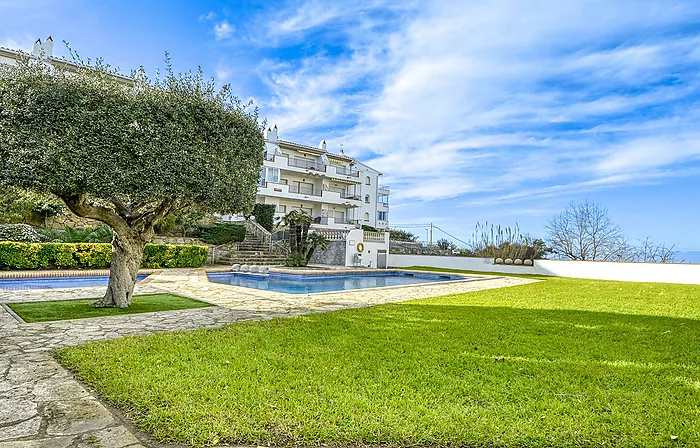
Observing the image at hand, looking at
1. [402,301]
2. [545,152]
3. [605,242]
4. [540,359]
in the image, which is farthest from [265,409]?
[605,242]

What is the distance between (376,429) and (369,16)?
40.7 feet

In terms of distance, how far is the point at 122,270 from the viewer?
800 cm

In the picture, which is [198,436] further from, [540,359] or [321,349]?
[540,359]

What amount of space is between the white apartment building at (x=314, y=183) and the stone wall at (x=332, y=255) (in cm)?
1062

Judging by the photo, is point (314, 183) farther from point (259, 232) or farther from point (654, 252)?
point (654, 252)

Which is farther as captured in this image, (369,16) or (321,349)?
(369,16)

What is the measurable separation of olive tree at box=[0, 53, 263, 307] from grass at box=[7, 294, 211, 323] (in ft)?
1.28

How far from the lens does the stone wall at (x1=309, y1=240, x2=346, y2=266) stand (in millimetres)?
23859

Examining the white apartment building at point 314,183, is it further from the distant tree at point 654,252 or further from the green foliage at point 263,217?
the distant tree at point 654,252

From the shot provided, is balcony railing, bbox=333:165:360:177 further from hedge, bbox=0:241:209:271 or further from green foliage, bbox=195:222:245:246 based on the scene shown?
hedge, bbox=0:241:209:271

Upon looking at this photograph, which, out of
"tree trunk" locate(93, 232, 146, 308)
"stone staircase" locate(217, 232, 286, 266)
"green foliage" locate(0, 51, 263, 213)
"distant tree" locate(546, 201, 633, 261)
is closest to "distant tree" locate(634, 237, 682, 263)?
"distant tree" locate(546, 201, 633, 261)

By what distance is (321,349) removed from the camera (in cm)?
496

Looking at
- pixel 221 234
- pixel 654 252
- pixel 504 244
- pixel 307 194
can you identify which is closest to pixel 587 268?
pixel 504 244

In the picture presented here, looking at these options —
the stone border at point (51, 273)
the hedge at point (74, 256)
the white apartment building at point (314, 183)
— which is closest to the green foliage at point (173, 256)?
the hedge at point (74, 256)
